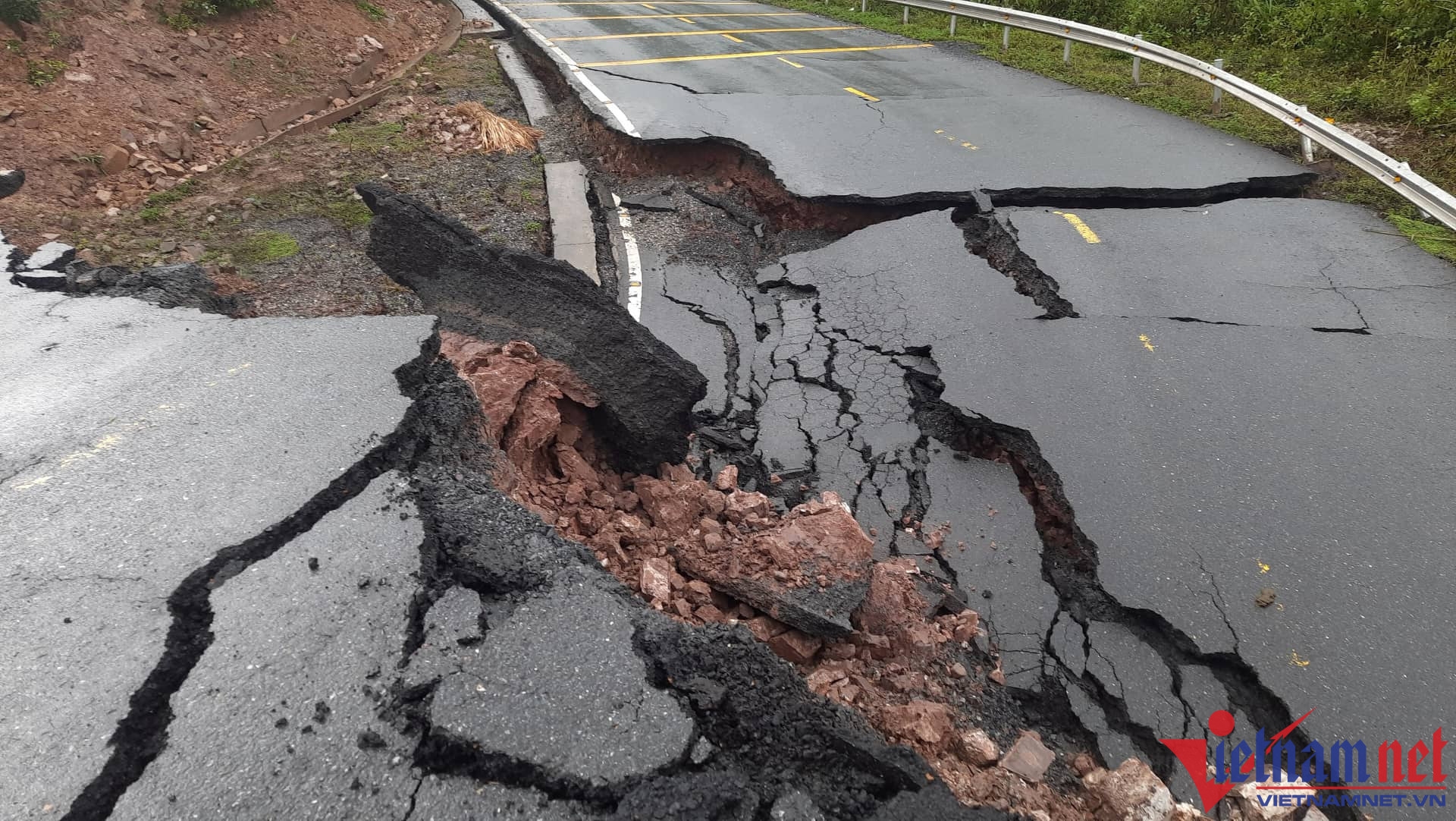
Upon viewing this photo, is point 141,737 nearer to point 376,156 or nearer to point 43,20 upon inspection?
point 376,156

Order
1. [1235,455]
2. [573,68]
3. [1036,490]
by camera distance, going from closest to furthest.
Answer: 1. [1235,455]
2. [1036,490]
3. [573,68]

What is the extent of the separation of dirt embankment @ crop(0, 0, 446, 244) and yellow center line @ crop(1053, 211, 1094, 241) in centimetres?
827

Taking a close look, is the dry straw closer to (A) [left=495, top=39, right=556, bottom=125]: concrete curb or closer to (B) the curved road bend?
(A) [left=495, top=39, right=556, bottom=125]: concrete curb

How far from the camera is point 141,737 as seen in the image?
2.27 metres

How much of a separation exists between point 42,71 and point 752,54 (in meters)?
9.32

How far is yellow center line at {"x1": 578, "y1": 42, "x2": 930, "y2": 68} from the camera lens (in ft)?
39.9

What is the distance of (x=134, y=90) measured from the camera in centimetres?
855

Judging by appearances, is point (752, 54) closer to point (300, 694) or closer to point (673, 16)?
point (673, 16)

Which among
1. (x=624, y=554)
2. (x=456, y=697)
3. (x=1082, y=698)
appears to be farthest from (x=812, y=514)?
(x=456, y=697)

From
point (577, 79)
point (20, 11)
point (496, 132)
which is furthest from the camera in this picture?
point (577, 79)

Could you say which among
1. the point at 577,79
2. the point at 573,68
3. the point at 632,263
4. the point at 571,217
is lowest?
the point at 632,263

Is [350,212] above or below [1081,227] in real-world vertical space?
below

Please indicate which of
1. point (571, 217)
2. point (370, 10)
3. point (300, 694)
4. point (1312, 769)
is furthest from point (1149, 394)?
point (370, 10)

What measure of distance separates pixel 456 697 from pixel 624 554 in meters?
1.50
